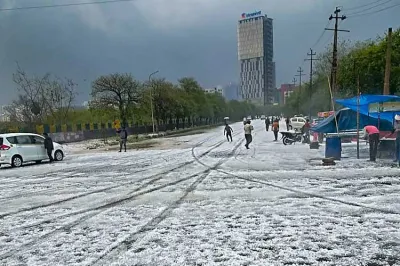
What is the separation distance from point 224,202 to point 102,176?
21.6 feet

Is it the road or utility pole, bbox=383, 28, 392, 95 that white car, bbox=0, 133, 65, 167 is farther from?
A: utility pole, bbox=383, 28, 392, 95

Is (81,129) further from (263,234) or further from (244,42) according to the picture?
(244,42)

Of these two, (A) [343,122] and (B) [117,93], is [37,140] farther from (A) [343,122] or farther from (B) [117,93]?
(B) [117,93]

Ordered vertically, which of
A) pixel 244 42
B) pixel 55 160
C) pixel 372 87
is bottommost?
pixel 55 160

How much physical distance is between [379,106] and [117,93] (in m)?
45.2

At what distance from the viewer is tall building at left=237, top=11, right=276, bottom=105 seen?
14012 cm

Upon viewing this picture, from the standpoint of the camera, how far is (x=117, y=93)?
2254 inches

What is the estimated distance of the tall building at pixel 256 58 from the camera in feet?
460

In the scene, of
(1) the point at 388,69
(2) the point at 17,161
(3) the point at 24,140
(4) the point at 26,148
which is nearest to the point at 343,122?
(1) the point at 388,69

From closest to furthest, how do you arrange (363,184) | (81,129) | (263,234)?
1. (263,234)
2. (363,184)
3. (81,129)

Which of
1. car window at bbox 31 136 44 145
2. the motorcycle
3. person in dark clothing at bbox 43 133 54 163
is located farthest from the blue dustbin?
car window at bbox 31 136 44 145

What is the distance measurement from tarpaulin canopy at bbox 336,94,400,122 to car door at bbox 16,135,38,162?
15597 millimetres

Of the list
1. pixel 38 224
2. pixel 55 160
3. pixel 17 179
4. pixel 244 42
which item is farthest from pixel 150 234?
pixel 244 42

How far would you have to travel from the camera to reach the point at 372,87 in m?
33.7
